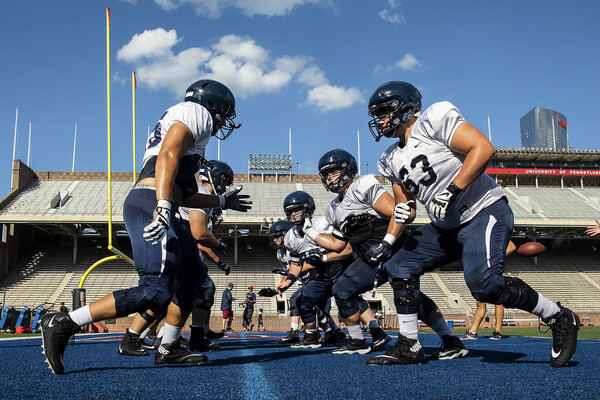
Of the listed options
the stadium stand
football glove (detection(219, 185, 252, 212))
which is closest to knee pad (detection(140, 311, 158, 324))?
football glove (detection(219, 185, 252, 212))

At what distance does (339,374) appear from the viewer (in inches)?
123

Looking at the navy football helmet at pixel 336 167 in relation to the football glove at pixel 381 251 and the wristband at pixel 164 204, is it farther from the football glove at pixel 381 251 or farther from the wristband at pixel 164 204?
the wristband at pixel 164 204

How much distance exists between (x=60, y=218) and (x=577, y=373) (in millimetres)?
27731

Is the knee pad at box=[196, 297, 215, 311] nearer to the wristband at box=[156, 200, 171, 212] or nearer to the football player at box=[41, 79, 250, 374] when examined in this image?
the football player at box=[41, 79, 250, 374]

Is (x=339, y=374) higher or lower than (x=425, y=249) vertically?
lower

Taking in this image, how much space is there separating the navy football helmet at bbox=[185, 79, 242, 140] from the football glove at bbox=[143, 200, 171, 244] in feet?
3.99

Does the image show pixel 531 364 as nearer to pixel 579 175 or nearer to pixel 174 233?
pixel 174 233

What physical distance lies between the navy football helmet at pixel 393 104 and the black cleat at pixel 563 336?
189cm

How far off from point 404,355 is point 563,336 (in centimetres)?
114

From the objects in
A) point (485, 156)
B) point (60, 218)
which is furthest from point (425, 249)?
point (60, 218)

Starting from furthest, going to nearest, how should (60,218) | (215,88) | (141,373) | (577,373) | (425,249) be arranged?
(60,218)
(215,88)
(425,249)
(141,373)
(577,373)

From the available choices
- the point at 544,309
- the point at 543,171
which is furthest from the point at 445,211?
the point at 543,171

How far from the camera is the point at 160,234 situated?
307 cm

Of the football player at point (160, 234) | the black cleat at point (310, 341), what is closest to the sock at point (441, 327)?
the football player at point (160, 234)
